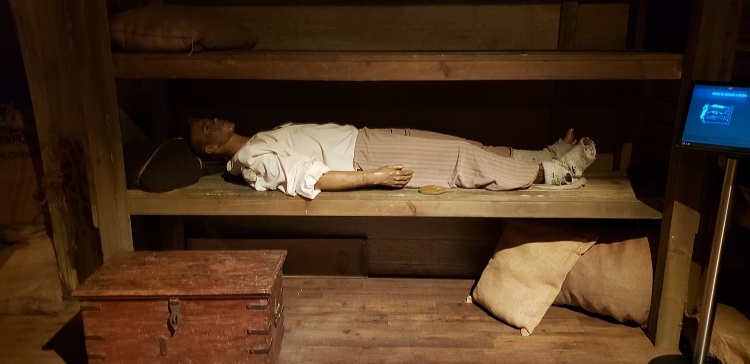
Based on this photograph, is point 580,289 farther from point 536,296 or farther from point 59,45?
point 59,45

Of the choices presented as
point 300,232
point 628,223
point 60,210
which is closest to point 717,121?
point 628,223

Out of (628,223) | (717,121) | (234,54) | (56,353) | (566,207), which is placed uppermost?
(234,54)

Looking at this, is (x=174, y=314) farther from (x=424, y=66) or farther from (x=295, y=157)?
(x=424, y=66)

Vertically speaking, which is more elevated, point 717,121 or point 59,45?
point 59,45

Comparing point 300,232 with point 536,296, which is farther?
point 300,232

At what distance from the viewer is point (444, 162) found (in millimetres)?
2568

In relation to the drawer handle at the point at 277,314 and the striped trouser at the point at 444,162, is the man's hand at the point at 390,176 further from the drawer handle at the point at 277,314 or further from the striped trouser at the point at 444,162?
the drawer handle at the point at 277,314

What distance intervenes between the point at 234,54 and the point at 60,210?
125cm

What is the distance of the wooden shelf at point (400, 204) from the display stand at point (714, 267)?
0.96ft

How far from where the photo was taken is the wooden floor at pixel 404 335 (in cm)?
244

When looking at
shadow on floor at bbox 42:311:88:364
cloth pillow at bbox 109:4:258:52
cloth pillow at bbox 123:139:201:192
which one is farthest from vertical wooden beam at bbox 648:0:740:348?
shadow on floor at bbox 42:311:88:364

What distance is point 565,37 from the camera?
9.20 ft

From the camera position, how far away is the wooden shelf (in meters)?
2.39

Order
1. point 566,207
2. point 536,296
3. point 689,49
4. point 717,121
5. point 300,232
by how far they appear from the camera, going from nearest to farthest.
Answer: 1. point 717,121
2. point 689,49
3. point 566,207
4. point 536,296
5. point 300,232
